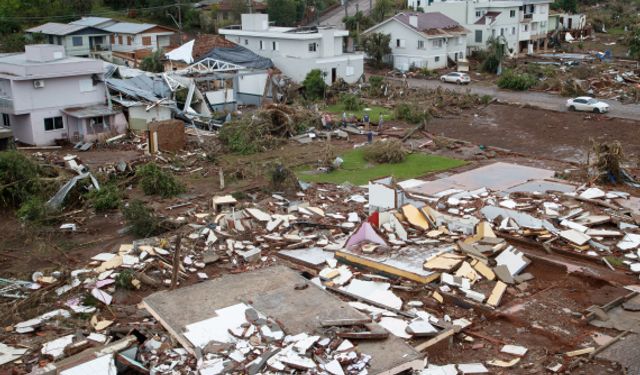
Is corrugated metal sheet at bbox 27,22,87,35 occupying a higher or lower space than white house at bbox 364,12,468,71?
higher

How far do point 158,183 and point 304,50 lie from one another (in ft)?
66.0

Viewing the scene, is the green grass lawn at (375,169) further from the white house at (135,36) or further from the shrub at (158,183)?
the white house at (135,36)


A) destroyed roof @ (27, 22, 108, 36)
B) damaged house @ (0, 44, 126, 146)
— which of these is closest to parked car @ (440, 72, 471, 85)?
damaged house @ (0, 44, 126, 146)

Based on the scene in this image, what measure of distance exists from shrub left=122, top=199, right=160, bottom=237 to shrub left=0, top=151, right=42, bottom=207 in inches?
170

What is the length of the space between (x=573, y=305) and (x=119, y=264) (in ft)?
32.7

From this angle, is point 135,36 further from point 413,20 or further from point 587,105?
point 587,105

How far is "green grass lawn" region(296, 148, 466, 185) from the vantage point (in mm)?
23562

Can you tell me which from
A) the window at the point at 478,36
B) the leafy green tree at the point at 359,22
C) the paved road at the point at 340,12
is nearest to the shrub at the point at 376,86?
the window at the point at 478,36

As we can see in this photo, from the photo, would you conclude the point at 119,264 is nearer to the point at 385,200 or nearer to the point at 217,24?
the point at 385,200

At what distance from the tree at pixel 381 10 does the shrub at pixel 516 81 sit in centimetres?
2117

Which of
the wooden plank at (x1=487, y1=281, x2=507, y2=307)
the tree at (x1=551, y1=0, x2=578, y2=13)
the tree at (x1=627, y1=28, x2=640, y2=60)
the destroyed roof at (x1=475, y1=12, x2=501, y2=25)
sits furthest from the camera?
the tree at (x1=551, y1=0, x2=578, y2=13)

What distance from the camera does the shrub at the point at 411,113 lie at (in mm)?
31445

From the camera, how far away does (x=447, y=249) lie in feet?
52.5

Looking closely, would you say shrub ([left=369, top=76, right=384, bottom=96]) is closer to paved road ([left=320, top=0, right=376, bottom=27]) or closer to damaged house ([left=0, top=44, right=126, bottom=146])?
damaged house ([left=0, top=44, right=126, bottom=146])
